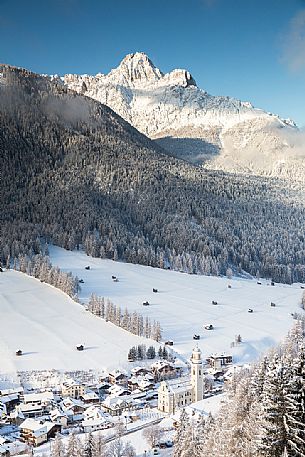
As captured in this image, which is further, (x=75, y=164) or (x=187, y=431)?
(x=75, y=164)

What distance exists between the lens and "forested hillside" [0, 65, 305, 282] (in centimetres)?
11675

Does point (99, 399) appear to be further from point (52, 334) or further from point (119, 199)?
point (119, 199)

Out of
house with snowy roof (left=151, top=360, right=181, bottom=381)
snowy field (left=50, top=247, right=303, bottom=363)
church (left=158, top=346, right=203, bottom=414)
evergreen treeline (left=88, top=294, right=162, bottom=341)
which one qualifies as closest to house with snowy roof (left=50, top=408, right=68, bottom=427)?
church (left=158, top=346, right=203, bottom=414)

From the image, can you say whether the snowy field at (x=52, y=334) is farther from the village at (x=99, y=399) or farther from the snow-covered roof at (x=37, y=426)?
the snow-covered roof at (x=37, y=426)

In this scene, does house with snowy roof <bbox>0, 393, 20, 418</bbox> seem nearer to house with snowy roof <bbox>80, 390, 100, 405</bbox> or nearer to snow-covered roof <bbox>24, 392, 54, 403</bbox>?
snow-covered roof <bbox>24, 392, 54, 403</bbox>

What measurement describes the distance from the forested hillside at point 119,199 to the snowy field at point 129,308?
12.4 metres

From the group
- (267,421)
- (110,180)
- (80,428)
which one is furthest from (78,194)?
(267,421)

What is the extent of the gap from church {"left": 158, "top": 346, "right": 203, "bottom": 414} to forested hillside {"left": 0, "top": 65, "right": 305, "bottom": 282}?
196 feet

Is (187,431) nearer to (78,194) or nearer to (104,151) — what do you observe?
(78,194)

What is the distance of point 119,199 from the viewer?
141250 mm

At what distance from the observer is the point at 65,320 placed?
69625 millimetres

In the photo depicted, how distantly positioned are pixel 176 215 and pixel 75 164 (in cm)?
3406

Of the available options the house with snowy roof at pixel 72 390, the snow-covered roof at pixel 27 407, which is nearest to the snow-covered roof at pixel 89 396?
the house with snowy roof at pixel 72 390

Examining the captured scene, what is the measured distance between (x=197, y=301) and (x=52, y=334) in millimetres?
26543
